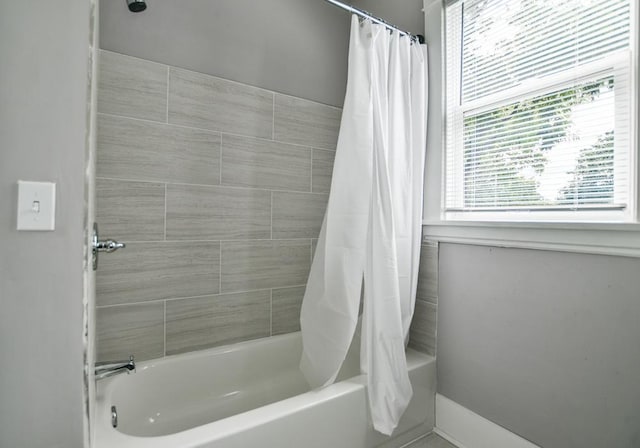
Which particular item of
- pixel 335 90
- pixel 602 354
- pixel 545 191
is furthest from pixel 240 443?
pixel 335 90

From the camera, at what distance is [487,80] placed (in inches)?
62.1

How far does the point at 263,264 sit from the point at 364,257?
0.68 metres

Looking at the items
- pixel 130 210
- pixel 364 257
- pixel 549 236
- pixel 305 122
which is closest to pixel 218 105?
pixel 305 122

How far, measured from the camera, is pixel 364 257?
4.73 ft

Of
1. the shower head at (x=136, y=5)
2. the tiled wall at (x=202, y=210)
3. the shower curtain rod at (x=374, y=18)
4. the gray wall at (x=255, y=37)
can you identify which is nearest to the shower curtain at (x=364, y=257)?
the shower curtain rod at (x=374, y=18)

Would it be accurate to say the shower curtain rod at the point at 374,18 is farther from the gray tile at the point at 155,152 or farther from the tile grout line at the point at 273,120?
the gray tile at the point at 155,152

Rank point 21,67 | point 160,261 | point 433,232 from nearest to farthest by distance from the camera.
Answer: point 21,67
point 160,261
point 433,232

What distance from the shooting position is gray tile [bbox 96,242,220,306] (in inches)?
57.7

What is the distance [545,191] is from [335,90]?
1379 millimetres

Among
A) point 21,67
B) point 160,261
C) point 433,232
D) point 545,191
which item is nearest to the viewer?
point 21,67

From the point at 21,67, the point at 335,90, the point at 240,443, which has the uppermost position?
the point at 335,90

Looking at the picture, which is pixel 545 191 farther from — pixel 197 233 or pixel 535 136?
pixel 197 233

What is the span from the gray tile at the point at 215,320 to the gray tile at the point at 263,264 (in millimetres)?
69

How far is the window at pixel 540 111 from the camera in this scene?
1171 millimetres
